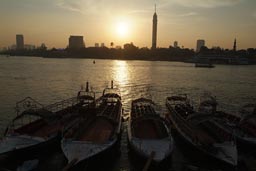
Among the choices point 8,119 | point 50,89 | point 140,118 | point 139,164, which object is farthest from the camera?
point 50,89

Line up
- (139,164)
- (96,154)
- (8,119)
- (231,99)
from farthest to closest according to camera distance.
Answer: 1. (231,99)
2. (8,119)
3. (139,164)
4. (96,154)

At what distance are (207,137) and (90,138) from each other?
34.8 ft

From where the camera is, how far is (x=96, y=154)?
1886 centimetres

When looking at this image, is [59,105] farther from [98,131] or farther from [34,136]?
[34,136]

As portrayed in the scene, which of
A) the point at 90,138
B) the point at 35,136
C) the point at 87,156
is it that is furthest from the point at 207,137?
the point at 35,136

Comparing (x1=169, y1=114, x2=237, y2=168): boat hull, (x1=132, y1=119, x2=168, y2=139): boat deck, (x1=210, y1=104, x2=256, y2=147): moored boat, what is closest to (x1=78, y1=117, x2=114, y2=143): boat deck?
(x1=132, y1=119, x2=168, y2=139): boat deck

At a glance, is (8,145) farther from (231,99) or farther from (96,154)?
(231,99)

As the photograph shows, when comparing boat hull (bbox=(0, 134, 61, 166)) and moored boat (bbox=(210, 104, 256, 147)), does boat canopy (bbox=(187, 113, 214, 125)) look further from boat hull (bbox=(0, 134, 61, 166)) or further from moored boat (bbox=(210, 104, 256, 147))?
boat hull (bbox=(0, 134, 61, 166))

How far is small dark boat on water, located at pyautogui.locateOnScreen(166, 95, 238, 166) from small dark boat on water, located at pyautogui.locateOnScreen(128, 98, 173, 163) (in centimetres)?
241

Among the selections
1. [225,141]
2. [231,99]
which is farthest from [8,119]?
[231,99]

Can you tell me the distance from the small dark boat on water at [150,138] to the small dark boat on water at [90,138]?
5.43 feet

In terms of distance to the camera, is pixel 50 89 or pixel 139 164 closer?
pixel 139 164

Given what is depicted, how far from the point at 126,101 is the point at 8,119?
2276 centimetres

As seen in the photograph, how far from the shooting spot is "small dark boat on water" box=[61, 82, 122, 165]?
18.6 metres
